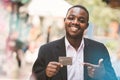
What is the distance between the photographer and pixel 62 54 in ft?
5.16

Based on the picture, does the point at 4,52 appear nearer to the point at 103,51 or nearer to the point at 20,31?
the point at 20,31

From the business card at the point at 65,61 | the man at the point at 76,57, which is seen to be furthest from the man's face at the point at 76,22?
the business card at the point at 65,61

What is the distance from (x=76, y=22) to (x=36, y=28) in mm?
223

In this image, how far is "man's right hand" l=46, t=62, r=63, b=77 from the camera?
61.1 inches

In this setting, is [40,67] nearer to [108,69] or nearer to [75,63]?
[75,63]

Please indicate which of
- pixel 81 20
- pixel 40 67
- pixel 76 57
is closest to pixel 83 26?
pixel 81 20

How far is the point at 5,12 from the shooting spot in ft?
5.38

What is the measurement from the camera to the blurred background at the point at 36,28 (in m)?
1.59

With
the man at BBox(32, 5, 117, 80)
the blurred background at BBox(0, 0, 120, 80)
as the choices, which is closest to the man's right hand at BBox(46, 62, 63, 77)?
the man at BBox(32, 5, 117, 80)

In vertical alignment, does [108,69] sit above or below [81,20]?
below

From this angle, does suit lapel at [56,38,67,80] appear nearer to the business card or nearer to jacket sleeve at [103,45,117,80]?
the business card

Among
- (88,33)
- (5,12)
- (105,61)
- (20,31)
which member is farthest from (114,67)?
Answer: (5,12)

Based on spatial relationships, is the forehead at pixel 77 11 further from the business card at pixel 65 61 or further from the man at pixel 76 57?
the business card at pixel 65 61

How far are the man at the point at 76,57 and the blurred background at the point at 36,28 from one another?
0.03 metres
